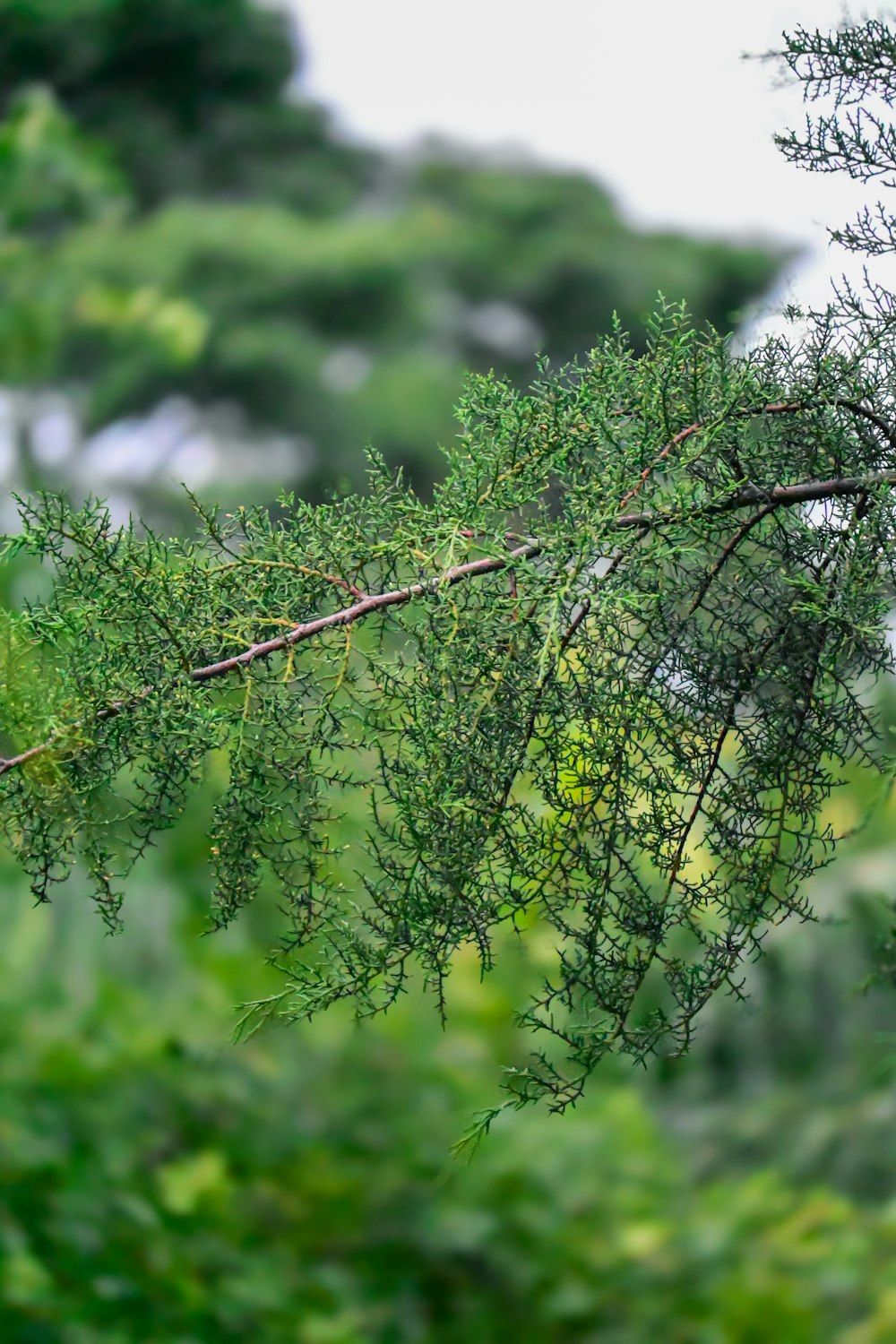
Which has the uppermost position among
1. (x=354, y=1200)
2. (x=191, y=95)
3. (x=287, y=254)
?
(x=191, y=95)

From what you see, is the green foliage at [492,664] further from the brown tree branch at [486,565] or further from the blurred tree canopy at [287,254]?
the blurred tree canopy at [287,254]

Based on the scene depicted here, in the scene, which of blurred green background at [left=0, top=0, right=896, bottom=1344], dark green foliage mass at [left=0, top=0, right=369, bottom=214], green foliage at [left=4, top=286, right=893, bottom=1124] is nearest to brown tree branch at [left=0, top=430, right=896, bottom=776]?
green foliage at [left=4, top=286, right=893, bottom=1124]

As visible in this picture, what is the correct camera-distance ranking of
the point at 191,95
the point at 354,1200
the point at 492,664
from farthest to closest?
the point at 191,95
the point at 354,1200
the point at 492,664

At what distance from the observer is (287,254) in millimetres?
3980

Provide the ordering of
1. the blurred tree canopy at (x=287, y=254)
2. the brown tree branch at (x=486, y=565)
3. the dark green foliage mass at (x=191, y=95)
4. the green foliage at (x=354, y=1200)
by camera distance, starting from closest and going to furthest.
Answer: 1. the brown tree branch at (x=486, y=565)
2. the green foliage at (x=354, y=1200)
3. the blurred tree canopy at (x=287, y=254)
4. the dark green foliage mass at (x=191, y=95)

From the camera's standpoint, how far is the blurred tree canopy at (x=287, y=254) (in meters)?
3.85

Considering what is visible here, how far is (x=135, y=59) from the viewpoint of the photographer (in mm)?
4242

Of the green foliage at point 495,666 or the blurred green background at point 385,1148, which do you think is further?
the blurred green background at point 385,1148

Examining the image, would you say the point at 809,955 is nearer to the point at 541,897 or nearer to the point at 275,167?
the point at 541,897

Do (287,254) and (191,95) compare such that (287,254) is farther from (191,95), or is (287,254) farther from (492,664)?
(492,664)

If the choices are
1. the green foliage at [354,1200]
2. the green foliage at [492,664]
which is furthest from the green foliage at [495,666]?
the green foliage at [354,1200]

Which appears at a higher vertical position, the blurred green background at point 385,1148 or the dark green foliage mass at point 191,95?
the dark green foliage mass at point 191,95

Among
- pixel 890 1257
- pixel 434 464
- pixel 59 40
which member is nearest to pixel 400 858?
pixel 890 1257

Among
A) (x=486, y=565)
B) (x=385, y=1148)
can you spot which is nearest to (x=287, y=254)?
(x=385, y=1148)
